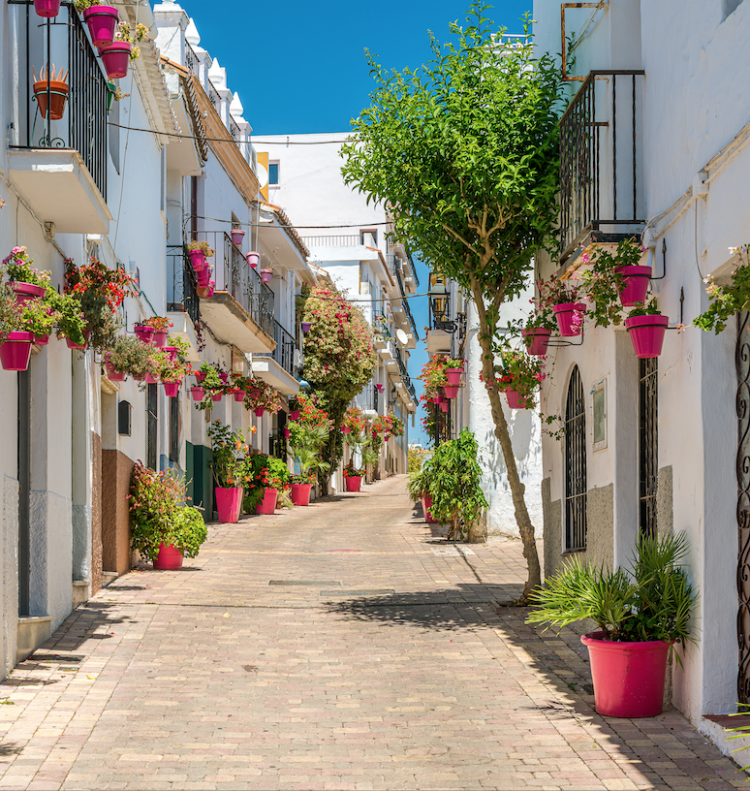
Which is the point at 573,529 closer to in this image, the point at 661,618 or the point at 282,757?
the point at 661,618

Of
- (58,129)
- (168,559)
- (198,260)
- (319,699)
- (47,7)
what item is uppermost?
(47,7)

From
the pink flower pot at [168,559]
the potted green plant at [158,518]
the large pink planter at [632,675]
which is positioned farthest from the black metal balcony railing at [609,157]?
the pink flower pot at [168,559]

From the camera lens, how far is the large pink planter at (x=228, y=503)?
20672 millimetres

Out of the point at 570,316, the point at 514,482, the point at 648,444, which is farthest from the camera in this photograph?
the point at 514,482

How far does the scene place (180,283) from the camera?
17.5 meters

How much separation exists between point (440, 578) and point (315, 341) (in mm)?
18603

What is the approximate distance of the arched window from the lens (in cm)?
1034

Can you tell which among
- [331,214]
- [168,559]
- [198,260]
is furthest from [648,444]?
[331,214]

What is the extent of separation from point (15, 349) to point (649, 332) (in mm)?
4370

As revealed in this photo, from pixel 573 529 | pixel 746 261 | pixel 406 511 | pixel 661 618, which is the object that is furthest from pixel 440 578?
pixel 406 511

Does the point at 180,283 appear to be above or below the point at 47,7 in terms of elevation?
below

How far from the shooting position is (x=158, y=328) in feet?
39.3

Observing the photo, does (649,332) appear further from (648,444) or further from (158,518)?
(158,518)

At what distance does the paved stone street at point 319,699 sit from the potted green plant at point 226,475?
7.84 metres
